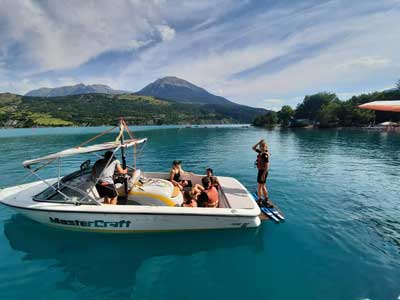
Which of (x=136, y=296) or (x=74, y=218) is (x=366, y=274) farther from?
(x=74, y=218)

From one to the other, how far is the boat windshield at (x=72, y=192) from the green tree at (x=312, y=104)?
121 m

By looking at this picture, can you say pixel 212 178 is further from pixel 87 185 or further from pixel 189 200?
pixel 87 185

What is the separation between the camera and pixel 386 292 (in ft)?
13.9

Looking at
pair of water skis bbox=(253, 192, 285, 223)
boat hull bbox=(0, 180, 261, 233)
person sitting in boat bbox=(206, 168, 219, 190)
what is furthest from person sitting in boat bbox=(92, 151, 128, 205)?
pair of water skis bbox=(253, 192, 285, 223)

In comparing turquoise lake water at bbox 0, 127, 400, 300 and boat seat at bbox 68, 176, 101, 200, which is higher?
boat seat at bbox 68, 176, 101, 200

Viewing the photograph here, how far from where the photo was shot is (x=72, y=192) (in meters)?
6.40

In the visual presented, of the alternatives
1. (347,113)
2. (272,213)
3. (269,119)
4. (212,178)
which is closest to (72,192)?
(212,178)

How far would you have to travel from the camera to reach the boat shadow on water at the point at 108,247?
4.89 meters

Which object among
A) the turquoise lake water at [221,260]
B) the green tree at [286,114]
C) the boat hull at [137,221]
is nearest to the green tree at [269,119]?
the green tree at [286,114]

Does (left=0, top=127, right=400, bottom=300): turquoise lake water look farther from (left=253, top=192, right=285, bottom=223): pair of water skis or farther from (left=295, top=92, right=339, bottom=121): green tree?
(left=295, top=92, right=339, bottom=121): green tree

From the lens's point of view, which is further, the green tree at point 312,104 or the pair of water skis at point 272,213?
the green tree at point 312,104

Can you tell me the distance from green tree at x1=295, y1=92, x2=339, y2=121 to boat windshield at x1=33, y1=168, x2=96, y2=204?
120787mm

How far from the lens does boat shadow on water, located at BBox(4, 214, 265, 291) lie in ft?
16.0

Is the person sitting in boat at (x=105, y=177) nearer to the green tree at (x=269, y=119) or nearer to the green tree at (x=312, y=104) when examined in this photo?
the green tree at (x=312, y=104)
